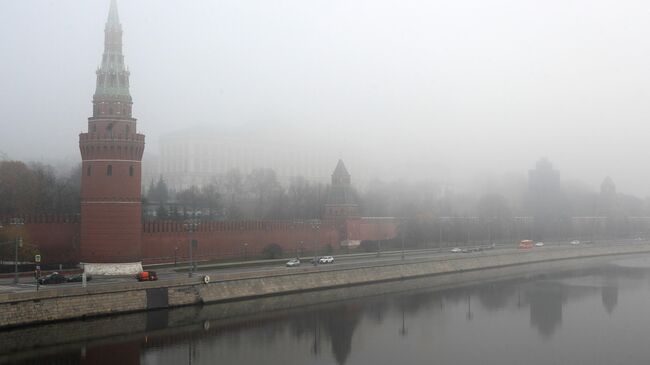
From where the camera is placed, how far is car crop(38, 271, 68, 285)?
31.5 metres

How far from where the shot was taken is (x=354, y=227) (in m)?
61.6

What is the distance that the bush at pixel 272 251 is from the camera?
159 ft

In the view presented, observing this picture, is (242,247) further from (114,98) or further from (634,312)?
(634,312)

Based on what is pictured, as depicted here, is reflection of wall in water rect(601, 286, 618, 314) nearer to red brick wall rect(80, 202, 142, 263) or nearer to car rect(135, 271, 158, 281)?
car rect(135, 271, 158, 281)

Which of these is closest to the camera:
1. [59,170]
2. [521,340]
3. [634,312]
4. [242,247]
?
[521,340]

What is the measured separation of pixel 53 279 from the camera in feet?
105

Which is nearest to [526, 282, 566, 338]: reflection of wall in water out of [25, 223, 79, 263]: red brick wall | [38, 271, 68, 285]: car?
[38, 271, 68, 285]: car

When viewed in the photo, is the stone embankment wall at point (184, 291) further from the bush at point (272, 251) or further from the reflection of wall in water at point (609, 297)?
the reflection of wall in water at point (609, 297)

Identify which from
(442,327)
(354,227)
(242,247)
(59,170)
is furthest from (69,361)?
(59,170)

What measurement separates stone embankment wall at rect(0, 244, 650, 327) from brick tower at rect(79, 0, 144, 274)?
5.14m

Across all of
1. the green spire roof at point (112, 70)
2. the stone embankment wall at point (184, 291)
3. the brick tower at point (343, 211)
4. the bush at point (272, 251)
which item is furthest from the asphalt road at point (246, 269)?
the green spire roof at point (112, 70)

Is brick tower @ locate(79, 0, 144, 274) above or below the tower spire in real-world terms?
below

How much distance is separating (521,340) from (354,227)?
33.8 m

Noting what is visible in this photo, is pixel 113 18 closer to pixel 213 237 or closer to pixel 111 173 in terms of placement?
pixel 111 173
